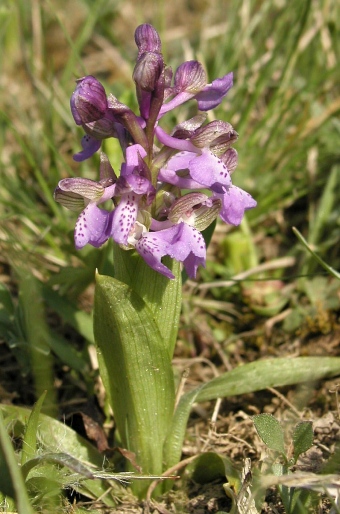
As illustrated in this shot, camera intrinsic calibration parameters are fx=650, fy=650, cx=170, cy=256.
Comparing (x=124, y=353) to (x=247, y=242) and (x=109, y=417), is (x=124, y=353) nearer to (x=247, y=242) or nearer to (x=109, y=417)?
(x=109, y=417)

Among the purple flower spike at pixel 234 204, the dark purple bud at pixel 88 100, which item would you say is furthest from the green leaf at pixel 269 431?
the dark purple bud at pixel 88 100

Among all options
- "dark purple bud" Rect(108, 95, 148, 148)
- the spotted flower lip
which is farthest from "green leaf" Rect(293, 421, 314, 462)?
"dark purple bud" Rect(108, 95, 148, 148)

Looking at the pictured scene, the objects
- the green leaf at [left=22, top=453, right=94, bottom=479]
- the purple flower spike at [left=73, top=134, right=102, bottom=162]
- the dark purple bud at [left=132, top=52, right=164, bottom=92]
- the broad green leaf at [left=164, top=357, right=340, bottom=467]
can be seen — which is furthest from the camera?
the broad green leaf at [left=164, top=357, right=340, bottom=467]

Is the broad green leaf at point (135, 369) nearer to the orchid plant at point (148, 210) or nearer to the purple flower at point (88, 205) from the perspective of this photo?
the orchid plant at point (148, 210)

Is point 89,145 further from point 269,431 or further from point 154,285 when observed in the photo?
point 269,431

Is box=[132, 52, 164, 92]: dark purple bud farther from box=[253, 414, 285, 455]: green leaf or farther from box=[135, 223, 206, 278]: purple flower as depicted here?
box=[253, 414, 285, 455]: green leaf
